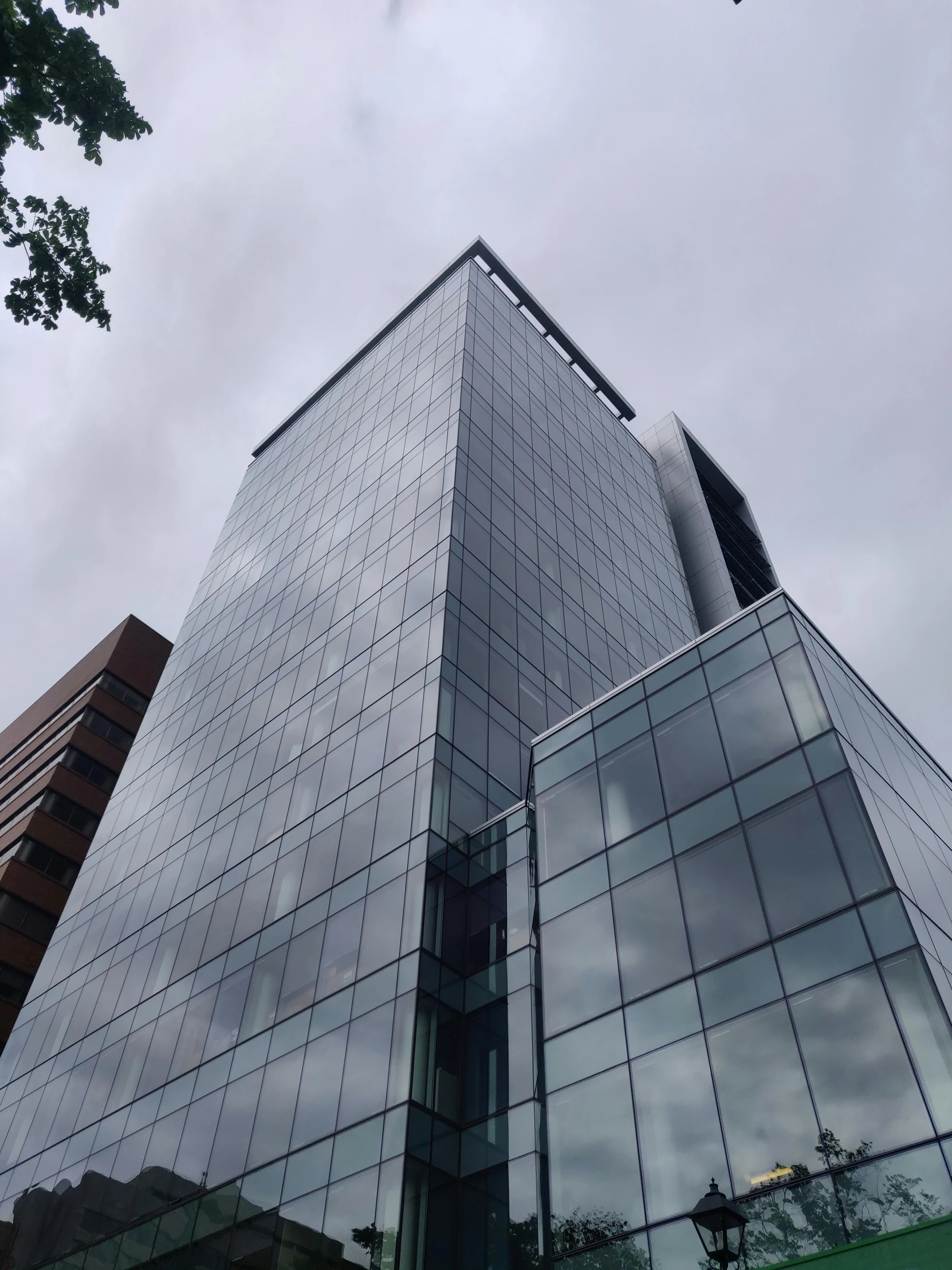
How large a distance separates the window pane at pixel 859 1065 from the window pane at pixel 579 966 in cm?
508

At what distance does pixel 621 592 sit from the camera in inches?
1998

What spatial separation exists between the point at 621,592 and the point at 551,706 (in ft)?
49.6

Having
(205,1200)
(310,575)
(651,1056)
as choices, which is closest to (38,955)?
(310,575)

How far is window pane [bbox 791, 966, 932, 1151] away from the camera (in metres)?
16.8

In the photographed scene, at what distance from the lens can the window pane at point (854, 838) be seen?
A: 1989 cm

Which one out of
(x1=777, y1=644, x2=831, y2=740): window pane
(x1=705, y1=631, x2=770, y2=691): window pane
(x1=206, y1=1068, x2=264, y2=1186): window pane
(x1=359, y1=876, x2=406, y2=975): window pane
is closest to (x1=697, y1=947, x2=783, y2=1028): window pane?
(x1=777, y1=644, x2=831, y2=740): window pane

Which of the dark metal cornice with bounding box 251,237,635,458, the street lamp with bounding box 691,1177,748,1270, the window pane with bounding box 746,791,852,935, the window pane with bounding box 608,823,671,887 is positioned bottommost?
the street lamp with bounding box 691,1177,748,1270

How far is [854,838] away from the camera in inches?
817

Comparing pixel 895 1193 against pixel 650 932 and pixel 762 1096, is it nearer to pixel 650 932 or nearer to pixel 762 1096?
pixel 762 1096

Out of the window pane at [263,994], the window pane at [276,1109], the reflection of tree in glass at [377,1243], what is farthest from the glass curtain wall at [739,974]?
the window pane at [263,994]

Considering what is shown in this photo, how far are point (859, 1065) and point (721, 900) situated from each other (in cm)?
490

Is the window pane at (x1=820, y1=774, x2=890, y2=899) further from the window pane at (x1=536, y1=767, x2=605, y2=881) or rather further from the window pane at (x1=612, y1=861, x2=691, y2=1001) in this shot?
the window pane at (x1=536, y1=767, x2=605, y2=881)

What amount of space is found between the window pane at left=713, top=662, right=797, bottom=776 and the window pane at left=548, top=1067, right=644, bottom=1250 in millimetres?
7807

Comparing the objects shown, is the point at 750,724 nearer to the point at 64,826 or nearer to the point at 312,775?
the point at 312,775
